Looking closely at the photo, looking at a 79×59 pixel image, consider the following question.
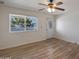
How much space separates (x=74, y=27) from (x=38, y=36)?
2.90 metres

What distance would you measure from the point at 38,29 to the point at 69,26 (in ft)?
8.45

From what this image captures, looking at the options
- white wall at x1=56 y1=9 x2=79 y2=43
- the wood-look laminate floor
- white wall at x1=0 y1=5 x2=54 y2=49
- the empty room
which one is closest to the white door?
the empty room

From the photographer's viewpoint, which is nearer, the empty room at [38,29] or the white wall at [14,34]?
the empty room at [38,29]

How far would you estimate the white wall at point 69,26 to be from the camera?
282 inches

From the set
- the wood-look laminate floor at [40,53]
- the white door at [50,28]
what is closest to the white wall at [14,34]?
the wood-look laminate floor at [40,53]

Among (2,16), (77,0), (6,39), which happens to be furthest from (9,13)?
(77,0)

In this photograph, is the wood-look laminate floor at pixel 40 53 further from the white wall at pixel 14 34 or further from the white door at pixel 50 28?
the white door at pixel 50 28

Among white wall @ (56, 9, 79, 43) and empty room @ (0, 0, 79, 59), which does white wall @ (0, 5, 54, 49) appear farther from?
white wall @ (56, 9, 79, 43)

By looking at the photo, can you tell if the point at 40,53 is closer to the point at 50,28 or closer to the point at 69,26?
the point at 69,26

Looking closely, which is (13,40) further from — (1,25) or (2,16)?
(2,16)

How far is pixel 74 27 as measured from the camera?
733 centimetres

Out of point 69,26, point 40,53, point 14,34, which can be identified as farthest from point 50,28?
point 40,53

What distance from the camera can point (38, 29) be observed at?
23.8 feet

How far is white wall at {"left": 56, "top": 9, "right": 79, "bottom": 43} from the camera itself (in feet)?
23.5
